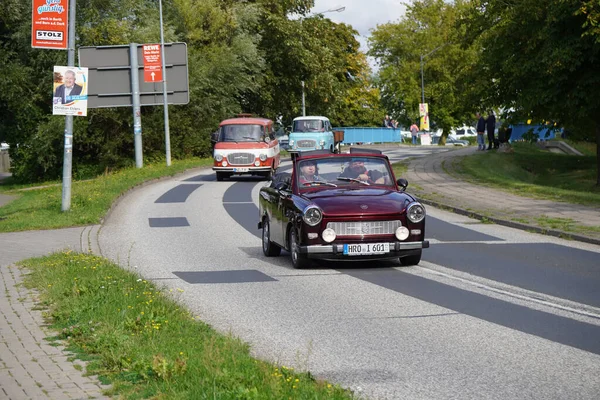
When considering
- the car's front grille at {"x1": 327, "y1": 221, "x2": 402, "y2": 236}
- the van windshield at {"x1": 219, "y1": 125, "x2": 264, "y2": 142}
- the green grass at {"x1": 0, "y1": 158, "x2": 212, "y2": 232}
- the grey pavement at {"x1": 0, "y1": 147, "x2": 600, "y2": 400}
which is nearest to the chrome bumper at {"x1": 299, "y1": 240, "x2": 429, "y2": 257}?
the car's front grille at {"x1": 327, "y1": 221, "x2": 402, "y2": 236}

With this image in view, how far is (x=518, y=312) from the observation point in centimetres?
1001

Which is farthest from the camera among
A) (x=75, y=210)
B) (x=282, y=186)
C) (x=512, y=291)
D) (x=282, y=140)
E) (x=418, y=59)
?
(x=418, y=59)

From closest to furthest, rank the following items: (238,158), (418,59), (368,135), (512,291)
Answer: (512,291)
(238,158)
(368,135)
(418,59)

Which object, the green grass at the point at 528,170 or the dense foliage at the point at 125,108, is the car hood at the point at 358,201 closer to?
the green grass at the point at 528,170

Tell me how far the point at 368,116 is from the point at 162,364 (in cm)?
10205

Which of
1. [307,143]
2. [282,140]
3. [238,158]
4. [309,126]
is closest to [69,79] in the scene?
[238,158]

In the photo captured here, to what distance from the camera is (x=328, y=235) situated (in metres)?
13.4

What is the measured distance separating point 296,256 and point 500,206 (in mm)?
9996

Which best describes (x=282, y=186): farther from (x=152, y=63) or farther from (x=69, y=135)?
(x=152, y=63)

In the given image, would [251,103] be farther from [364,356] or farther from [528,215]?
[364,356]

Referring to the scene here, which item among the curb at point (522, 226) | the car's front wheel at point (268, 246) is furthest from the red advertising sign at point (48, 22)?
the curb at point (522, 226)

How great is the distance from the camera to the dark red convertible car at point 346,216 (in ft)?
44.1

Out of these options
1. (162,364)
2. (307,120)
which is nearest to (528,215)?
(162,364)

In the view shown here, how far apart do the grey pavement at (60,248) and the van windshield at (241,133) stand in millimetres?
5823
